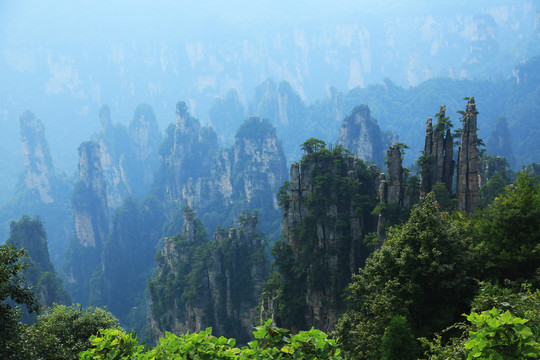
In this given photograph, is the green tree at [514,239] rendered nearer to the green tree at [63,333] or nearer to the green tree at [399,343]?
the green tree at [399,343]

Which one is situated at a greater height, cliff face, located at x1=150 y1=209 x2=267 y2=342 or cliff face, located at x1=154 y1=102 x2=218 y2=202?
cliff face, located at x1=154 y1=102 x2=218 y2=202

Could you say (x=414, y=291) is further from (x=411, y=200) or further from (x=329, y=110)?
(x=329, y=110)

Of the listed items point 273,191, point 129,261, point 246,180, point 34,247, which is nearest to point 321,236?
point 34,247

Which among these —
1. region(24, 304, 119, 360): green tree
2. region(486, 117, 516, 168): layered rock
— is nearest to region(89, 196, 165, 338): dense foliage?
region(24, 304, 119, 360): green tree

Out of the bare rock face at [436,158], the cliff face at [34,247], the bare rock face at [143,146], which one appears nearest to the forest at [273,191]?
A: the bare rock face at [436,158]

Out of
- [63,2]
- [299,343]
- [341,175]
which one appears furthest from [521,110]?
[63,2]

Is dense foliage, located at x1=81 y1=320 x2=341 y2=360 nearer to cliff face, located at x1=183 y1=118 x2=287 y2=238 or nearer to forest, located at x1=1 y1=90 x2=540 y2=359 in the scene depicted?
forest, located at x1=1 y1=90 x2=540 y2=359
